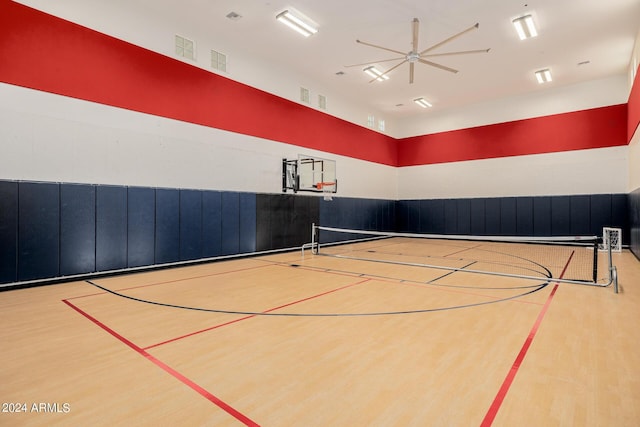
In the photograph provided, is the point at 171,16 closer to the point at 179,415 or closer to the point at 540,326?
the point at 179,415

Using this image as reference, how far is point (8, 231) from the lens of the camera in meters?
5.74

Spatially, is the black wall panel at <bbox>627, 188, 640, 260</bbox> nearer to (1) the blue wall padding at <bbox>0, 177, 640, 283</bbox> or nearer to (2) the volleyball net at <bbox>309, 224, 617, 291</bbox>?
(1) the blue wall padding at <bbox>0, 177, 640, 283</bbox>

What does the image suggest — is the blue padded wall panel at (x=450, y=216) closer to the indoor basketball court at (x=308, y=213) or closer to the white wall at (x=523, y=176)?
the indoor basketball court at (x=308, y=213)

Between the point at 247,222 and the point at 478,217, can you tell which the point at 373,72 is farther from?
the point at 478,217

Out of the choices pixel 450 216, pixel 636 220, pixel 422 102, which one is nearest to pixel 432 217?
pixel 450 216

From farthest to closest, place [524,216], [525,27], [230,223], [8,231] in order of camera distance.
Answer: [524,216]
[230,223]
[525,27]
[8,231]

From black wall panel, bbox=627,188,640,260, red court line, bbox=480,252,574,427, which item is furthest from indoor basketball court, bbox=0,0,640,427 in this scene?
black wall panel, bbox=627,188,640,260

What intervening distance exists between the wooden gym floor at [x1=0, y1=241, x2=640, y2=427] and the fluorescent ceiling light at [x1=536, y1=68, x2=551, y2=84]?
867 centimetres

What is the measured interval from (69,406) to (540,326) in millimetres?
4596

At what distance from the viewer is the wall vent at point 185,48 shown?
8.30m

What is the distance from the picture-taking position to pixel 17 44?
596 cm

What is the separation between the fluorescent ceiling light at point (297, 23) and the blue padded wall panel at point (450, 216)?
10.3 meters

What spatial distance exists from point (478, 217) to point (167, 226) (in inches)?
502

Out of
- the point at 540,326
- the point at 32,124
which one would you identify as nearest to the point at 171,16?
the point at 32,124
